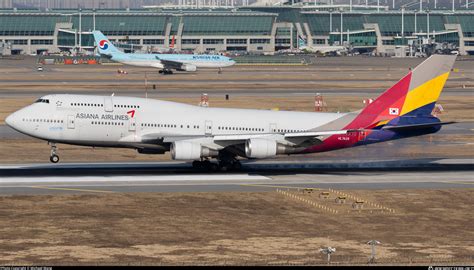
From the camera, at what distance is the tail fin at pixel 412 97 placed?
6019 cm

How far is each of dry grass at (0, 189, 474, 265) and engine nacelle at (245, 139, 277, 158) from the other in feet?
20.8

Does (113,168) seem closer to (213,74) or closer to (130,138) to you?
(130,138)

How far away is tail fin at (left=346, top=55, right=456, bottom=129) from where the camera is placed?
60.2m

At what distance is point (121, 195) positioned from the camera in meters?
50.8

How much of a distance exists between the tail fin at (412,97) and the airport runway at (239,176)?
3.33m

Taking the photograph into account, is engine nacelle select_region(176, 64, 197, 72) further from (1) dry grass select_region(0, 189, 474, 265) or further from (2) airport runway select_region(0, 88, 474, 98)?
(1) dry grass select_region(0, 189, 474, 265)

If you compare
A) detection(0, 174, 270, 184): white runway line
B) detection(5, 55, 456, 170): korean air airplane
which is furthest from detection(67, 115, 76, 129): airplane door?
detection(0, 174, 270, 184): white runway line

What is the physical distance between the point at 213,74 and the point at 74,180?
126060 mm

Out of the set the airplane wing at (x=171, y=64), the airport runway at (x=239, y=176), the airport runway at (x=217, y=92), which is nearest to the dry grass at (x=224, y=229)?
the airport runway at (x=239, y=176)

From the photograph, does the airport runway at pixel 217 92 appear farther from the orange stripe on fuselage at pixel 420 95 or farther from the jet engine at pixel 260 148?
the jet engine at pixel 260 148

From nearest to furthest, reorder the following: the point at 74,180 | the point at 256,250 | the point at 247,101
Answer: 1. the point at 256,250
2. the point at 74,180
3. the point at 247,101

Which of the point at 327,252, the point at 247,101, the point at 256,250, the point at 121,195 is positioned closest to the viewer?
the point at 327,252

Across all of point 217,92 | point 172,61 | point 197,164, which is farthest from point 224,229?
point 172,61

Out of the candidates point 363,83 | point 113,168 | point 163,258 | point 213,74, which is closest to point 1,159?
point 113,168
